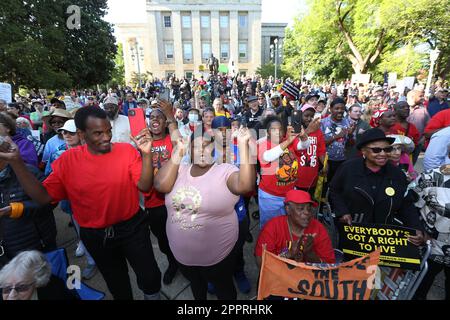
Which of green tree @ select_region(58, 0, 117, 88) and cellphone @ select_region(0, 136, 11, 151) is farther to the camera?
green tree @ select_region(58, 0, 117, 88)

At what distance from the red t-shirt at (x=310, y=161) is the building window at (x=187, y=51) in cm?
4274

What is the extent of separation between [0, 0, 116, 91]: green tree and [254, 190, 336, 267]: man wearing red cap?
14.2 meters

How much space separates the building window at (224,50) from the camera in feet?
138

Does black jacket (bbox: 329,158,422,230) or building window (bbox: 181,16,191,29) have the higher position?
building window (bbox: 181,16,191,29)

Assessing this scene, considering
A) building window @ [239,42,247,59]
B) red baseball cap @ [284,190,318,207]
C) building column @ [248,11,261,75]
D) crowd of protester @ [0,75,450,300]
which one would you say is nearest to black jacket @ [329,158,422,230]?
crowd of protester @ [0,75,450,300]

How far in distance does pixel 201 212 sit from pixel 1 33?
14.9 metres

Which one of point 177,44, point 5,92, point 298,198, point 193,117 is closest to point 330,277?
point 298,198

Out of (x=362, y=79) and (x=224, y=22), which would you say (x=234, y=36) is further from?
(x=362, y=79)

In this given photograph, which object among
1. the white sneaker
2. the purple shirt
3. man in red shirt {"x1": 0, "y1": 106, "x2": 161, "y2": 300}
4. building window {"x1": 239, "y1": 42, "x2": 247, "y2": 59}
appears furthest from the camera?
building window {"x1": 239, "y1": 42, "x2": 247, "y2": 59}

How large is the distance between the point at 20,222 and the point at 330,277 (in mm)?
2566

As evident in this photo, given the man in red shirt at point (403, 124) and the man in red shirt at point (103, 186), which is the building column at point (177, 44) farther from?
the man in red shirt at point (103, 186)

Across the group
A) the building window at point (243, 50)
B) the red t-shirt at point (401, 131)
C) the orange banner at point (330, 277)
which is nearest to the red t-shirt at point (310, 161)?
the red t-shirt at point (401, 131)

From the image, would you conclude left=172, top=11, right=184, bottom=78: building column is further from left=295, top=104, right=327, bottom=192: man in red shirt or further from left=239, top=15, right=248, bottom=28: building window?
left=295, top=104, right=327, bottom=192: man in red shirt

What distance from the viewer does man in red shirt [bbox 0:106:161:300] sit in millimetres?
1940
